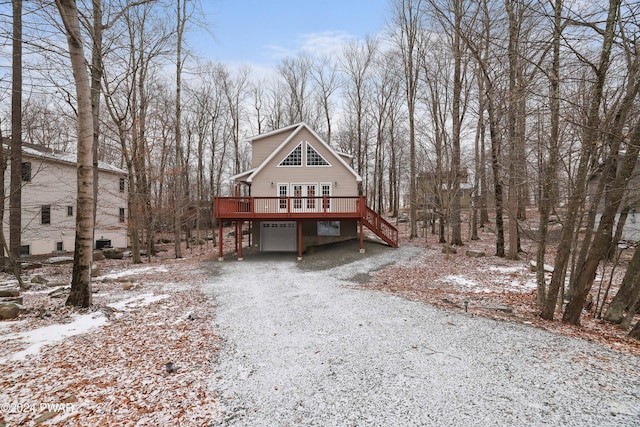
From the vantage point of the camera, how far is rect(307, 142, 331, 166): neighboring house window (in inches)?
642

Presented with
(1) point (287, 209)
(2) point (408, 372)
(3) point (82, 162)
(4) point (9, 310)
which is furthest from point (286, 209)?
(2) point (408, 372)

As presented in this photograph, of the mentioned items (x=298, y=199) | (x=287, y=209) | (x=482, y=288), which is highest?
(x=298, y=199)

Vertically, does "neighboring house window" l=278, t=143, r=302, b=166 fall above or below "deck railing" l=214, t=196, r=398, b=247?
above

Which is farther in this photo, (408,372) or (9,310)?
(9,310)

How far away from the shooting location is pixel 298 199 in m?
15.9

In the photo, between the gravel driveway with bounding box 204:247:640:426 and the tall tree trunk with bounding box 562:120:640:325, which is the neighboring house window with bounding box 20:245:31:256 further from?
the tall tree trunk with bounding box 562:120:640:325

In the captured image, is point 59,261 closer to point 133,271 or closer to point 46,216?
point 133,271

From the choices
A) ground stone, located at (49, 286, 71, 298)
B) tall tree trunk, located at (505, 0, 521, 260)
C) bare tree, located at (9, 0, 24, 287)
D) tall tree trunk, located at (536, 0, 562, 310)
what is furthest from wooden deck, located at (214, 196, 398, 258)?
tall tree trunk, located at (536, 0, 562, 310)

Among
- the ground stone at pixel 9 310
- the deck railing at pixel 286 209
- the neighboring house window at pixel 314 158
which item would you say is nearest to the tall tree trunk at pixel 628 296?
the deck railing at pixel 286 209

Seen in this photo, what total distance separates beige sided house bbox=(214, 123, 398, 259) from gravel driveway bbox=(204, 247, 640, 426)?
7.77 meters

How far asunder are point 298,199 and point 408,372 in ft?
39.9

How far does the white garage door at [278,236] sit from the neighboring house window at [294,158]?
10.6 feet

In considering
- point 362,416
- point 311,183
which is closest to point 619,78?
point 362,416

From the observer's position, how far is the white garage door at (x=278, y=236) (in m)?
17.0
